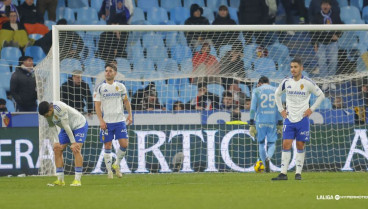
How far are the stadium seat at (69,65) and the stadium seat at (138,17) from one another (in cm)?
570

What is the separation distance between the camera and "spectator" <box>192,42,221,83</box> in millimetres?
19172

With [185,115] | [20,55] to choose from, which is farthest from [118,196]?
[20,55]

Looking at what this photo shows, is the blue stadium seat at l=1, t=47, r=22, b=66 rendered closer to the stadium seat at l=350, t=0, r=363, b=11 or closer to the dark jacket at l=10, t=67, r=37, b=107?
the dark jacket at l=10, t=67, r=37, b=107

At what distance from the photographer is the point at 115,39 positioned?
22.1 m

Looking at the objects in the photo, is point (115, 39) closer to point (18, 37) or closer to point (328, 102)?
point (18, 37)

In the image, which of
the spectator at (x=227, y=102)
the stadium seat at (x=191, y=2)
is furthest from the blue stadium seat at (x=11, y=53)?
the spectator at (x=227, y=102)

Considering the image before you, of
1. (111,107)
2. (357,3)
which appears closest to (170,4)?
(357,3)

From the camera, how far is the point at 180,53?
2070cm

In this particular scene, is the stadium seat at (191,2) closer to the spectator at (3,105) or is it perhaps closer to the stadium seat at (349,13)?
the stadium seat at (349,13)

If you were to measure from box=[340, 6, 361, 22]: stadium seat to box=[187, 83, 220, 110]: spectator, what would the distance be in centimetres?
702

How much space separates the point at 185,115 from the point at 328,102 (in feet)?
13.3

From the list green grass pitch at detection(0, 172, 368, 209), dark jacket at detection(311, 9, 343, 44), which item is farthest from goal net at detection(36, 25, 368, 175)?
green grass pitch at detection(0, 172, 368, 209)

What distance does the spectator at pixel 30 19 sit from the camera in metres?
23.5

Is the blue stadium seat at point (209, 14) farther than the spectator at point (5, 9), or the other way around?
the blue stadium seat at point (209, 14)
